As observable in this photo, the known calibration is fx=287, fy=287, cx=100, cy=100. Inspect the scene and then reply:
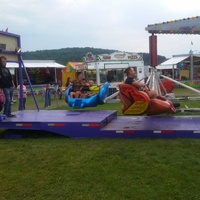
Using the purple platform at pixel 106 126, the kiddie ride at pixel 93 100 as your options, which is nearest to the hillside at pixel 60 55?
the kiddie ride at pixel 93 100

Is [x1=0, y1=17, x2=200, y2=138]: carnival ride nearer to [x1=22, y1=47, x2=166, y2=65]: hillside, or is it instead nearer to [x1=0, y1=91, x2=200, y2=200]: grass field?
[x1=0, y1=91, x2=200, y2=200]: grass field

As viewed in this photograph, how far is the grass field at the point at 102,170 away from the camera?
3.45m

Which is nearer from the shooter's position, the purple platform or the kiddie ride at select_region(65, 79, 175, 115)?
the purple platform

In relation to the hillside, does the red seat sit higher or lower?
lower

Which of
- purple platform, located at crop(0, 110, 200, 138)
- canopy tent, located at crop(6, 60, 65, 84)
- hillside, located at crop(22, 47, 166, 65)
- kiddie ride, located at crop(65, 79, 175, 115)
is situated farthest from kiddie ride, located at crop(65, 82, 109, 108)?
hillside, located at crop(22, 47, 166, 65)

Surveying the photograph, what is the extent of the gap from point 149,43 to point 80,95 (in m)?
2.50

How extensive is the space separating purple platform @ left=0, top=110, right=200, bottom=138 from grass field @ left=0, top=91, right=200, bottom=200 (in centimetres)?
19

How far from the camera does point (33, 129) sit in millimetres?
6266

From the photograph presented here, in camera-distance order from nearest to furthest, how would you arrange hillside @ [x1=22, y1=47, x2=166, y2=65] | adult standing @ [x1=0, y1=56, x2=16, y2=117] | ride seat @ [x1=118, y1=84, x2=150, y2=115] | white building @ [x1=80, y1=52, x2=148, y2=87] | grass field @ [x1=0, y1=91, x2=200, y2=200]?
grass field @ [x1=0, y1=91, x2=200, y2=200] < ride seat @ [x1=118, y1=84, x2=150, y2=115] < adult standing @ [x1=0, y1=56, x2=16, y2=117] < white building @ [x1=80, y1=52, x2=148, y2=87] < hillside @ [x1=22, y1=47, x2=166, y2=65]

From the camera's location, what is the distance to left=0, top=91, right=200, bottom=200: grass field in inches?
136

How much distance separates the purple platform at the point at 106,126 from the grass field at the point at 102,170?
0.19 metres

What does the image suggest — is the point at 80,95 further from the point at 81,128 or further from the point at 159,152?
the point at 159,152

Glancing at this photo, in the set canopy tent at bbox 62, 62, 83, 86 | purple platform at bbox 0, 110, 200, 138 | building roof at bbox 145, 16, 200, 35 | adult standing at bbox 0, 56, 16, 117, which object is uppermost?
building roof at bbox 145, 16, 200, 35

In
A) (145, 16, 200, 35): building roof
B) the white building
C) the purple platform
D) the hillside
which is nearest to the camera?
the purple platform
